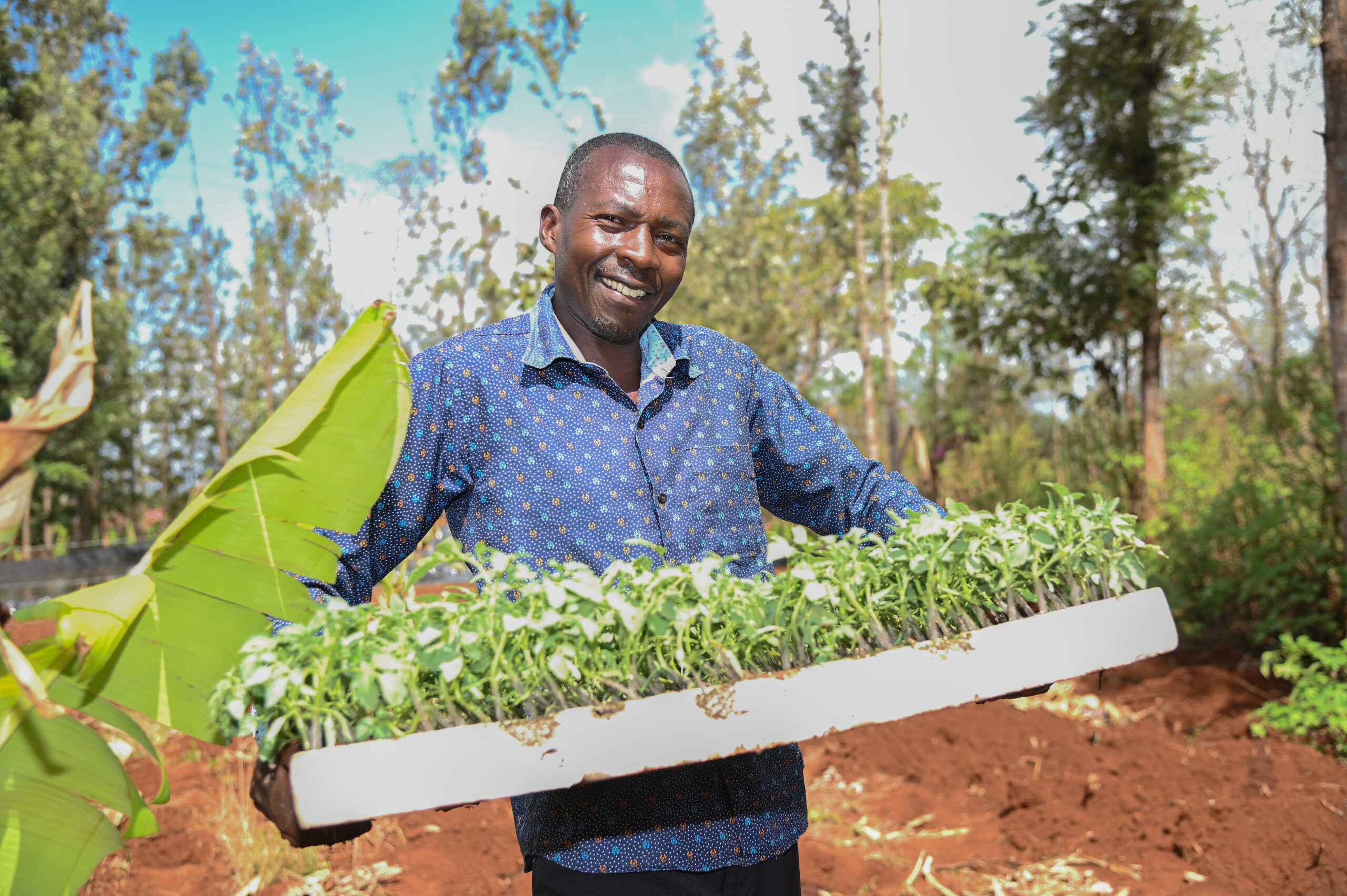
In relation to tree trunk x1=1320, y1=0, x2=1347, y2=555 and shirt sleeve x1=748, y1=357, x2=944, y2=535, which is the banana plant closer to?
shirt sleeve x1=748, y1=357, x2=944, y2=535

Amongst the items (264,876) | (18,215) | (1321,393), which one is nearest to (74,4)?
(18,215)

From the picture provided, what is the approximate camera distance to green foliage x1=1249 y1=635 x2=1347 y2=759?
13.7 ft

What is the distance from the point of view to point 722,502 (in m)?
1.70

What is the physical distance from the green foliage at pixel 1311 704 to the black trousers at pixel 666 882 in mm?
3881

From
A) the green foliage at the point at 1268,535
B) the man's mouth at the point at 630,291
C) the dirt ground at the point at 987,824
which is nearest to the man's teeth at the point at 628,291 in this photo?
the man's mouth at the point at 630,291

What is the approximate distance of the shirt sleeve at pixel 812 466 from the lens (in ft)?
6.11

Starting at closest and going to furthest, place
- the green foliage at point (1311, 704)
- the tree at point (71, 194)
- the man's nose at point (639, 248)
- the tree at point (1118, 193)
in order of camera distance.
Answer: the man's nose at point (639, 248), the green foliage at point (1311, 704), the tree at point (1118, 193), the tree at point (71, 194)

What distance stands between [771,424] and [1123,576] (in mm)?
742

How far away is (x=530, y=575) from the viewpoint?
1461 mm

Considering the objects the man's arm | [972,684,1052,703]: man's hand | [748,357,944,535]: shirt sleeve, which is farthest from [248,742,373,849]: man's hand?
[748,357,944,535]: shirt sleeve

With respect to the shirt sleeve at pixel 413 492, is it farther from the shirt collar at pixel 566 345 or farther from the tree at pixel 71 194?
the tree at pixel 71 194

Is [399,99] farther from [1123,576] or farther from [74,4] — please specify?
[74,4]

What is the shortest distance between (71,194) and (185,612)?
67.3ft

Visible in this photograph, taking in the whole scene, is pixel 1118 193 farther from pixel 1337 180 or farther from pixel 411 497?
pixel 411 497
